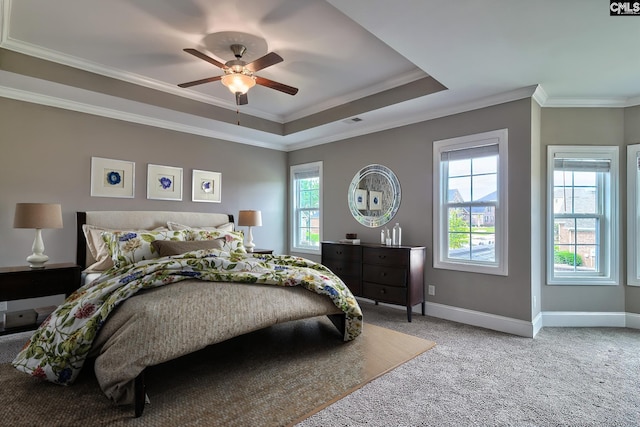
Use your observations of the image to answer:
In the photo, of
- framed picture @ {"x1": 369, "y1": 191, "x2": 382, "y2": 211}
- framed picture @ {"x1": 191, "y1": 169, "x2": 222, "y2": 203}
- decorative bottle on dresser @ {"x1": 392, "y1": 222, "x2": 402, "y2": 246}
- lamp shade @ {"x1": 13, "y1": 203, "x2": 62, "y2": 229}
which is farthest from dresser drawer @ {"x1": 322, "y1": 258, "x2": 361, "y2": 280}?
lamp shade @ {"x1": 13, "y1": 203, "x2": 62, "y2": 229}

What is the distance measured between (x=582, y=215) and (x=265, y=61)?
384cm

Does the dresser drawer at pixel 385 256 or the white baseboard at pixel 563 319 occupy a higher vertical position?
the dresser drawer at pixel 385 256

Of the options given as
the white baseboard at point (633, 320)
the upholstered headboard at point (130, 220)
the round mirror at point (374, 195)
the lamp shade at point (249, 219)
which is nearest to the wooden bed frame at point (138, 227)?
the upholstered headboard at point (130, 220)

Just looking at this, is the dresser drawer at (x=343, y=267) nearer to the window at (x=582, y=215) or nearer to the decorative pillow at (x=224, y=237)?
the decorative pillow at (x=224, y=237)

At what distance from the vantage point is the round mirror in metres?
4.64

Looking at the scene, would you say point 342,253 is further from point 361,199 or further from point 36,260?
point 36,260

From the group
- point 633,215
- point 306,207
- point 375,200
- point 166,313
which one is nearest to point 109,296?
point 166,313

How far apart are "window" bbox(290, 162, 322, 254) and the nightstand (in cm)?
→ 323

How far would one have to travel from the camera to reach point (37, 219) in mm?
3219

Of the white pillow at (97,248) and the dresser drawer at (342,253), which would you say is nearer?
the white pillow at (97,248)

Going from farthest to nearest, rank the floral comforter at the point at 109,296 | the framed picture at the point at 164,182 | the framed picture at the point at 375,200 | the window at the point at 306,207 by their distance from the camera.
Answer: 1. the window at the point at 306,207
2. the framed picture at the point at 375,200
3. the framed picture at the point at 164,182
4. the floral comforter at the point at 109,296

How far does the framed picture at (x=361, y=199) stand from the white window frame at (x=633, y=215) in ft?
9.84

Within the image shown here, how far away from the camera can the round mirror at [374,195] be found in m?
4.64

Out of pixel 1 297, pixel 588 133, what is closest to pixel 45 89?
pixel 1 297
